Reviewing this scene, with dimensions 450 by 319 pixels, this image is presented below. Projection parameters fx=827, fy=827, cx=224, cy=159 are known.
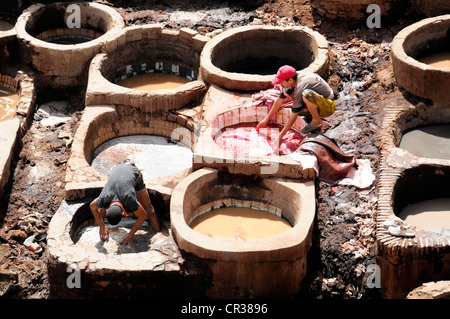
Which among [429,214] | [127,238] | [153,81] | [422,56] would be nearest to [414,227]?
[429,214]

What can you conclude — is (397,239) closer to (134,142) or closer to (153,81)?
(134,142)

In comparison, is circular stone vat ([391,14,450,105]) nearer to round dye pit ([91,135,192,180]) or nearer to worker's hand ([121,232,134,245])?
round dye pit ([91,135,192,180])

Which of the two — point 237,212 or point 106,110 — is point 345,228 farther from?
point 106,110

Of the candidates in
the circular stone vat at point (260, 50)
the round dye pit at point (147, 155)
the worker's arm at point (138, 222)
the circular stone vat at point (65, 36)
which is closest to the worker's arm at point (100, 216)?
the worker's arm at point (138, 222)

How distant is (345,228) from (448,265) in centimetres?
140

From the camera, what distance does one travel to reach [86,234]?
36.1ft

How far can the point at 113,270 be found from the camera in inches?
398

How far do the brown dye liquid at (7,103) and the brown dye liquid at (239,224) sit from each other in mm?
4334

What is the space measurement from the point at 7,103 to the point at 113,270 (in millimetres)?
5152

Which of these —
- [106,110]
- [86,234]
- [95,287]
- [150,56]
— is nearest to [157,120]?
[106,110]

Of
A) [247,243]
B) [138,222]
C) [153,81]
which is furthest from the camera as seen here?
[153,81]

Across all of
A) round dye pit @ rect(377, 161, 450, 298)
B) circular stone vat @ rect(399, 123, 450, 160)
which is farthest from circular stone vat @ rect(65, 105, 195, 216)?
circular stone vat @ rect(399, 123, 450, 160)

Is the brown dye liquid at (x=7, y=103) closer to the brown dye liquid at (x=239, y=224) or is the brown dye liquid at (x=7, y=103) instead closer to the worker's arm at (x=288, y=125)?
the brown dye liquid at (x=239, y=224)

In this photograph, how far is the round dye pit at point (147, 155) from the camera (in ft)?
41.7
